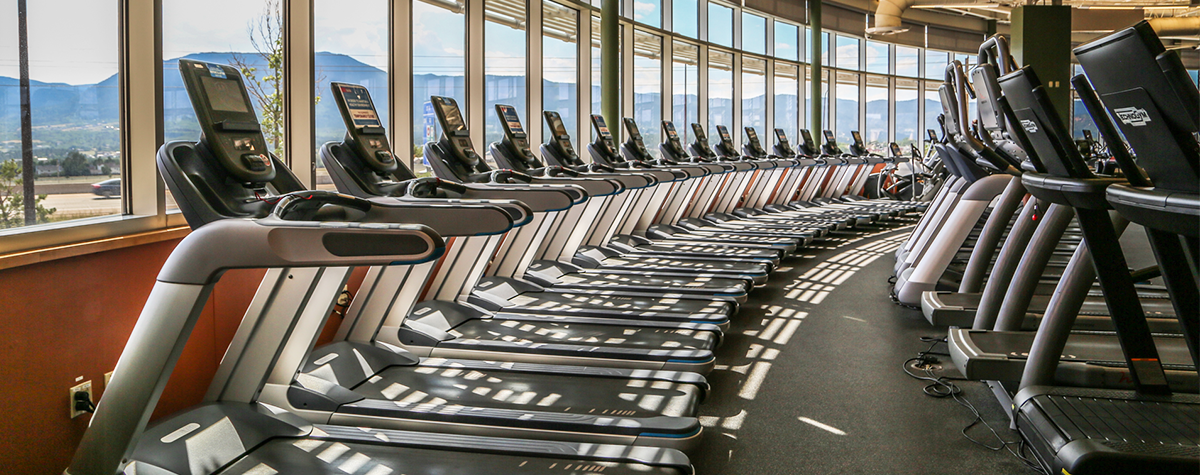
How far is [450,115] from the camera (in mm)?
4730

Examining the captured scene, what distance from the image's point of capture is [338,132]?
15.2 feet

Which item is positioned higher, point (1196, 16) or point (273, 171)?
point (1196, 16)

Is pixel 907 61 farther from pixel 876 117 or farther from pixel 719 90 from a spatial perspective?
pixel 719 90

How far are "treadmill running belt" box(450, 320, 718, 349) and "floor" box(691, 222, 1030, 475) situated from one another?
0.68 ft

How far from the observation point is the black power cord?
8.82ft

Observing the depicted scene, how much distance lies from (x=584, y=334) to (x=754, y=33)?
10201 millimetres

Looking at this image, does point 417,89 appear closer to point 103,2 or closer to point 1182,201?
point 103,2

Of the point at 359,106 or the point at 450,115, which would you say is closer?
the point at 359,106

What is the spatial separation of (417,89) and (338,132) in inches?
42.3

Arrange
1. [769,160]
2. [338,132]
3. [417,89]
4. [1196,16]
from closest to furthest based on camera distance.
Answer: [338,132] → [417,89] → [769,160] → [1196,16]

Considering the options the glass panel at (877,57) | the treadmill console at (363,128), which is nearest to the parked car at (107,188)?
the treadmill console at (363,128)

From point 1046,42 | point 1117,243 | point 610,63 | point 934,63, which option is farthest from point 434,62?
point 934,63

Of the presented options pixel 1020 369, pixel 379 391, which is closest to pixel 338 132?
pixel 379 391

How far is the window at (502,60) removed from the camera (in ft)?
22.3
